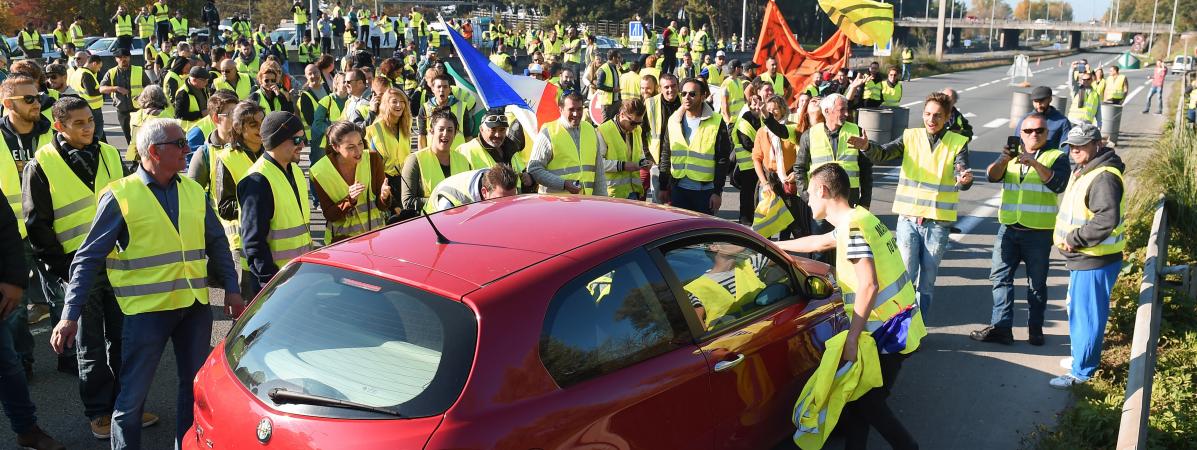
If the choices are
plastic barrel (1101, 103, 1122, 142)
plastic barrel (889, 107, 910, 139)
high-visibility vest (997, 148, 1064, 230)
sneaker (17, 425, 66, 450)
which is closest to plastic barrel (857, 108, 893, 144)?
plastic barrel (889, 107, 910, 139)

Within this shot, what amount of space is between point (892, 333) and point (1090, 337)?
2.16 metres

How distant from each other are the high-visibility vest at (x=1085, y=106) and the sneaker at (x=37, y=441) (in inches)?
621

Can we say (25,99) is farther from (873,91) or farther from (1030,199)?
(873,91)

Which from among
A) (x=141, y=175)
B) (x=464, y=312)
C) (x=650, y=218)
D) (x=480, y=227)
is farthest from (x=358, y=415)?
(x=141, y=175)

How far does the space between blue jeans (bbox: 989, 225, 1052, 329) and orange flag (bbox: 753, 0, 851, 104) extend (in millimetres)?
6979

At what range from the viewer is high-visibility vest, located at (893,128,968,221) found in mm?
6703

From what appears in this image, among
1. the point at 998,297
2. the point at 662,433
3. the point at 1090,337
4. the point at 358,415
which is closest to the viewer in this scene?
the point at 358,415

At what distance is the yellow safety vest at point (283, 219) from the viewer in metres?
5.03

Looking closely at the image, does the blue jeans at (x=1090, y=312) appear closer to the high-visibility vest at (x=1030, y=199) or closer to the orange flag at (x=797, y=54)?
the high-visibility vest at (x=1030, y=199)

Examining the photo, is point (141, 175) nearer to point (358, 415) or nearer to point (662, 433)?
point (358, 415)

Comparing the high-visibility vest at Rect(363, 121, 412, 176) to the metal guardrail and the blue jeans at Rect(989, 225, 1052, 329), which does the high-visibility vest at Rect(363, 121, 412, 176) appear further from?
the metal guardrail

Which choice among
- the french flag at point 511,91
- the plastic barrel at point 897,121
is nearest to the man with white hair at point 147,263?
the french flag at point 511,91

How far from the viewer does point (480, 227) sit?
386 cm

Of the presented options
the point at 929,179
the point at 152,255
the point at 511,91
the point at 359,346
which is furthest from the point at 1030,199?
the point at 152,255
